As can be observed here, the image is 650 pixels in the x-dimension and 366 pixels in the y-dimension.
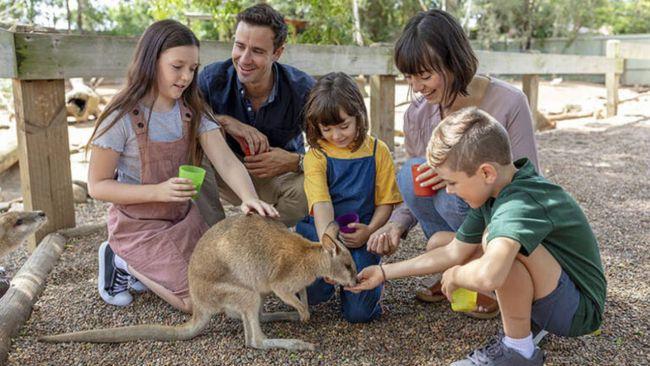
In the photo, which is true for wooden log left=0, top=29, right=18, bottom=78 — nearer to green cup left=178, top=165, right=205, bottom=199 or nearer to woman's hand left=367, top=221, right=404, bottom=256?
green cup left=178, top=165, right=205, bottom=199

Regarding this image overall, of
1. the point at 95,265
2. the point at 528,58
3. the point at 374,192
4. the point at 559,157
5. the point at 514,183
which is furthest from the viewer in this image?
the point at 528,58

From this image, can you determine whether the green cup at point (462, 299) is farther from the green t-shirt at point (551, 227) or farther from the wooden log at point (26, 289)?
the wooden log at point (26, 289)

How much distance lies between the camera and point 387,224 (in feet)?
8.73

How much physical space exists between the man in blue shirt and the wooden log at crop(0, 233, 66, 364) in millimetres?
776

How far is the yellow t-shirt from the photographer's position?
263 cm

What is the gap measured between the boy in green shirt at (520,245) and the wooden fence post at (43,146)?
2.09 m

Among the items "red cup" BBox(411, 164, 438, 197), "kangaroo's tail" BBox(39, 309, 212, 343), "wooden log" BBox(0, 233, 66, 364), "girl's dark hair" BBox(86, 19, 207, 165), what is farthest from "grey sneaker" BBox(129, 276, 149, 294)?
"red cup" BBox(411, 164, 438, 197)

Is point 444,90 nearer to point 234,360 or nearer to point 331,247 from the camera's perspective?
point 331,247

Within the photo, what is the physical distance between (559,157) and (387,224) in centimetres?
405

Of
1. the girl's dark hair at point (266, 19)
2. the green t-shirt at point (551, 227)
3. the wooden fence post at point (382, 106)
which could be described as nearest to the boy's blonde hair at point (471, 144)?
the green t-shirt at point (551, 227)

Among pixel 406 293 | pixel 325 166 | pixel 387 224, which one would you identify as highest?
pixel 325 166

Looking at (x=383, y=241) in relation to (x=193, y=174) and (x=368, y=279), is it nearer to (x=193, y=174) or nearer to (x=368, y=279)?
(x=368, y=279)

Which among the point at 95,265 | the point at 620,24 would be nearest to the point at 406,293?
the point at 95,265

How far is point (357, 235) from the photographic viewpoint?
8.42 ft
